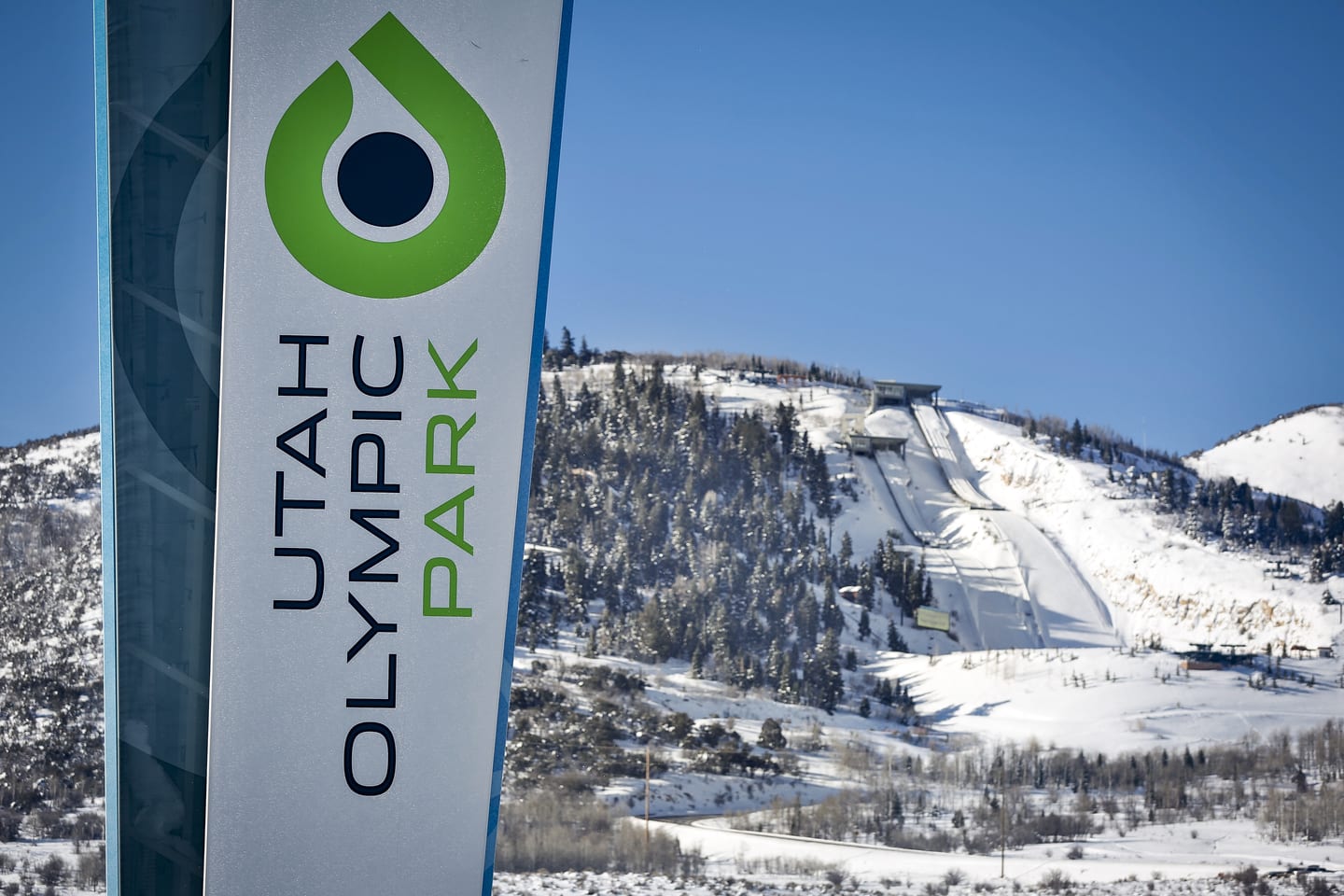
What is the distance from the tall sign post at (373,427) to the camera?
13.8ft

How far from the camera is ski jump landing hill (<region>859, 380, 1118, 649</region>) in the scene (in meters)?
53.1

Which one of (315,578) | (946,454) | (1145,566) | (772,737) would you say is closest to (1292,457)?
(946,454)

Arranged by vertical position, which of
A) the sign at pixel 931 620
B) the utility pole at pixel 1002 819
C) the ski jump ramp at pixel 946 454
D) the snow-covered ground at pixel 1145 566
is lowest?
the utility pole at pixel 1002 819

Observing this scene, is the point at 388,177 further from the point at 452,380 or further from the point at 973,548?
the point at 973,548

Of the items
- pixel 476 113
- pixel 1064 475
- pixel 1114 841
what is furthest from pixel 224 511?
pixel 1064 475

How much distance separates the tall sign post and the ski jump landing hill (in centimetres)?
4843

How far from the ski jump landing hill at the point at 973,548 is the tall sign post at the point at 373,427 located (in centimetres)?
4843

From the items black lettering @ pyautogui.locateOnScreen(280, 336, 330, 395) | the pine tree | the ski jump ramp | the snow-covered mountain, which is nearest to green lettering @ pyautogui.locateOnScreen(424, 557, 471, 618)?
black lettering @ pyautogui.locateOnScreen(280, 336, 330, 395)

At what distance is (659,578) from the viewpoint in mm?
48312

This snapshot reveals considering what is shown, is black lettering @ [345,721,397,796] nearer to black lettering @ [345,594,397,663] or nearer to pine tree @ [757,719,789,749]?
black lettering @ [345,594,397,663]

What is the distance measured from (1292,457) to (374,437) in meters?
85.1

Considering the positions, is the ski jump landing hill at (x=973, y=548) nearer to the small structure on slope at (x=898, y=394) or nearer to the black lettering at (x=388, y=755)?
the small structure on slope at (x=898, y=394)

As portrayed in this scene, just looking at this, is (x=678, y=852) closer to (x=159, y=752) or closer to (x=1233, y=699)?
(x=159, y=752)

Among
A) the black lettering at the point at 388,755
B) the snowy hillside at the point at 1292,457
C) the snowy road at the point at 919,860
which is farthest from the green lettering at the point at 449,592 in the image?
the snowy hillside at the point at 1292,457
